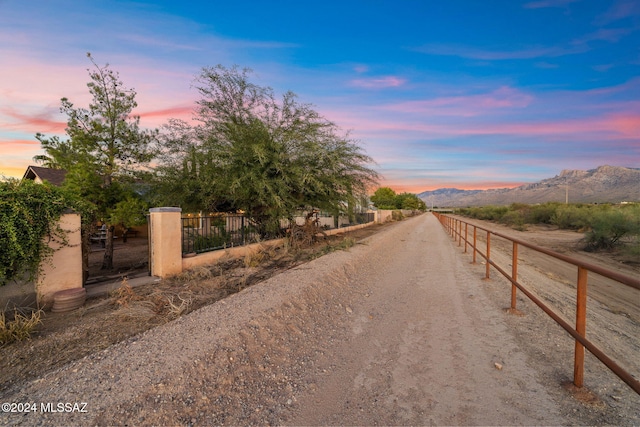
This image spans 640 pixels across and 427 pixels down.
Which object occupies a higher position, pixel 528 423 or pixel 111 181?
pixel 111 181

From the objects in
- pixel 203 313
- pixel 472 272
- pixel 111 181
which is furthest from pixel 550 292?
pixel 111 181

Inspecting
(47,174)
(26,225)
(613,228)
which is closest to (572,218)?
(613,228)

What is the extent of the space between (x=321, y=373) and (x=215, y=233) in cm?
901

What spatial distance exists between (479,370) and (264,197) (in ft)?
31.1

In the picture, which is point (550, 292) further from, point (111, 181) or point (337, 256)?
point (111, 181)

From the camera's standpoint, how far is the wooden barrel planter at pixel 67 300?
595cm

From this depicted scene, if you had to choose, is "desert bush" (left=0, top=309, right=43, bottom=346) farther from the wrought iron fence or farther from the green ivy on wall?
the wrought iron fence

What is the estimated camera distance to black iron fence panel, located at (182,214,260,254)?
33.6 feet

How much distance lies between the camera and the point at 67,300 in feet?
19.7

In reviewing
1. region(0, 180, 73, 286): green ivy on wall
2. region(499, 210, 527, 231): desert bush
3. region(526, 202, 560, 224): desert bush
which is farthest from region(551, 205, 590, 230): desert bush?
region(0, 180, 73, 286): green ivy on wall

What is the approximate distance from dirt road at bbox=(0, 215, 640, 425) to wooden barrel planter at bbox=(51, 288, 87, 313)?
8.50 ft

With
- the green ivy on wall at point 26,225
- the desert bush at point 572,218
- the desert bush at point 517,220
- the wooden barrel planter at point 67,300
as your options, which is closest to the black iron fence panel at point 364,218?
the desert bush at point 517,220

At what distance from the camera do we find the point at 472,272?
958 centimetres

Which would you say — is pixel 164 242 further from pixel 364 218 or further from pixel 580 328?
pixel 364 218
